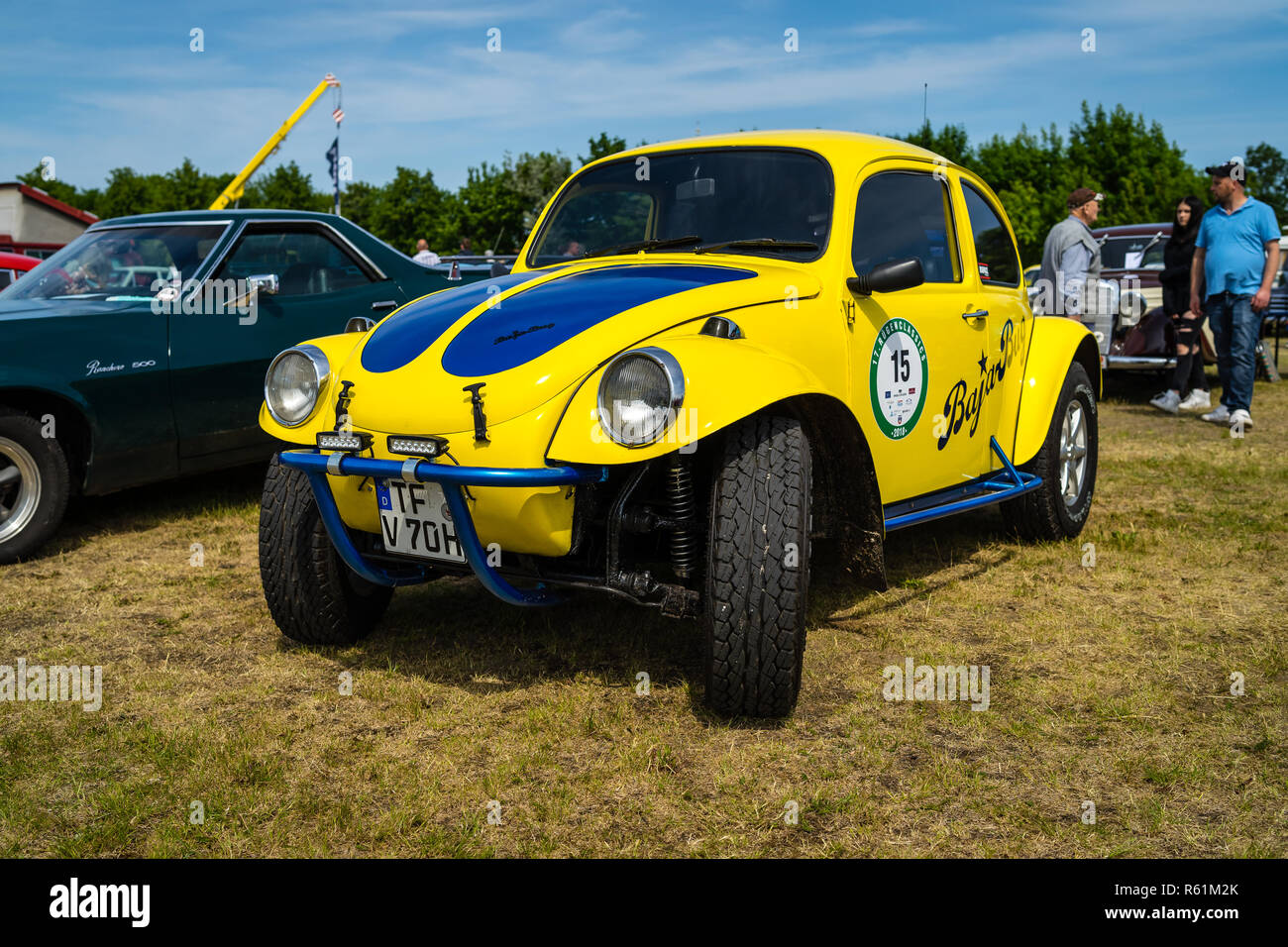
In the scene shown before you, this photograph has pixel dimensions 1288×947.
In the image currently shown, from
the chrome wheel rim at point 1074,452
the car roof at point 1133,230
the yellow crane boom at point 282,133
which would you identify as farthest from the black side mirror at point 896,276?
the yellow crane boom at point 282,133

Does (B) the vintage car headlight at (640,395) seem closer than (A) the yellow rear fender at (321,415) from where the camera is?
Yes

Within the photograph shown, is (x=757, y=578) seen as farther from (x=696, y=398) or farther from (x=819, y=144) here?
(x=819, y=144)

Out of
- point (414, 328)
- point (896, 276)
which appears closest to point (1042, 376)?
point (896, 276)

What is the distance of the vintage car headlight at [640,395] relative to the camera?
9.80 ft

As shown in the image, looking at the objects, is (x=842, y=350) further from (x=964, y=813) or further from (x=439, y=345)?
(x=964, y=813)

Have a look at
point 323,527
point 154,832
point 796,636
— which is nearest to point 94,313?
point 323,527

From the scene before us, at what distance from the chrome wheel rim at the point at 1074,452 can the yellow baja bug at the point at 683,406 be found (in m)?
0.64

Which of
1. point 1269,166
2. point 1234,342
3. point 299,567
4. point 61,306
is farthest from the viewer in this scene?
point 1269,166

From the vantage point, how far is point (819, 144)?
4117 mm

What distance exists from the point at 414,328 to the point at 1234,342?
740 cm

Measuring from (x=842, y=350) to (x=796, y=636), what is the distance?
3.72ft

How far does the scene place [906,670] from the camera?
3730 millimetres

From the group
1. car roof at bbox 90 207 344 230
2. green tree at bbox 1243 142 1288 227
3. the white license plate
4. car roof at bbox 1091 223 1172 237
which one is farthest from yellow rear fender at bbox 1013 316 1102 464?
green tree at bbox 1243 142 1288 227

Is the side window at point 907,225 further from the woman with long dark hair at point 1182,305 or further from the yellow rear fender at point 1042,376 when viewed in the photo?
the woman with long dark hair at point 1182,305
